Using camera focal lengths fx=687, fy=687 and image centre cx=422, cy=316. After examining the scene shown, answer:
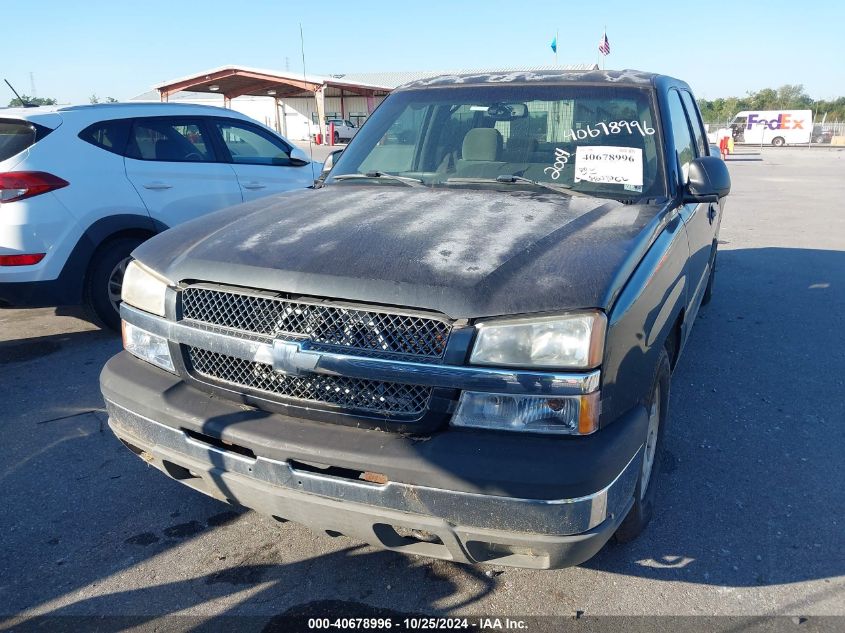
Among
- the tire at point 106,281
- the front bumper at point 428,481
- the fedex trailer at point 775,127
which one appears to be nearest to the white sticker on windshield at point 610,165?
the front bumper at point 428,481

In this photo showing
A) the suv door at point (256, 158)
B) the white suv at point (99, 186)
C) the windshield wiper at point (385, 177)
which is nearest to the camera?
the windshield wiper at point (385, 177)

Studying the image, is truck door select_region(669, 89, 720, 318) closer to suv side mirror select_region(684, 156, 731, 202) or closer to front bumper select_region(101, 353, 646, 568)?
suv side mirror select_region(684, 156, 731, 202)

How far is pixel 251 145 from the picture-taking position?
22.9ft

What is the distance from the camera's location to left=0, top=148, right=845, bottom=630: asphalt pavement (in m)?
2.61

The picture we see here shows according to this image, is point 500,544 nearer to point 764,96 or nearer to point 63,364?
point 63,364

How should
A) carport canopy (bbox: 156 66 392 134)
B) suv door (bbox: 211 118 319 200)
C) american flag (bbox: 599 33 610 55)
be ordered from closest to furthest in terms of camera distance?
suv door (bbox: 211 118 319 200)
american flag (bbox: 599 33 610 55)
carport canopy (bbox: 156 66 392 134)

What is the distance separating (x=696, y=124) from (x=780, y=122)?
4892 cm

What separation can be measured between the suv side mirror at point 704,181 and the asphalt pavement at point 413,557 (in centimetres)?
137

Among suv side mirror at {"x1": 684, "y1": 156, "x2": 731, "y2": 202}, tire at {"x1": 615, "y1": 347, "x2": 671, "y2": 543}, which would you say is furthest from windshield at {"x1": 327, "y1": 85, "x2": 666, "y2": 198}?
tire at {"x1": 615, "y1": 347, "x2": 671, "y2": 543}

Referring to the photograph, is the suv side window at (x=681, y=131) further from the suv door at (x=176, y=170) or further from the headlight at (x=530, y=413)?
the suv door at (x=176, y=170)

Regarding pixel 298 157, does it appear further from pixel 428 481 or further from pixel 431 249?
pixel 428 481

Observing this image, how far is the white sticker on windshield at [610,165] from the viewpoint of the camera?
10.9 ft

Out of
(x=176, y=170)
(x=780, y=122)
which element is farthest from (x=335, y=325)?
(x=780, y=122)

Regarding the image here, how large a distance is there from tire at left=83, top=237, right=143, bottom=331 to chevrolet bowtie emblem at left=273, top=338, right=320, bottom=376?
3.68 metres
